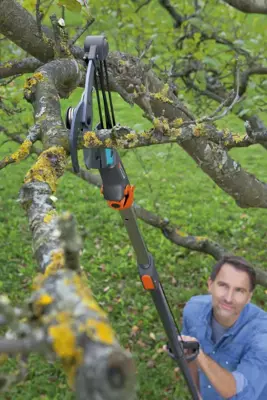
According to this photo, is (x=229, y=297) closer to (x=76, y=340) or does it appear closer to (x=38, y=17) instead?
(x=38, y=17)

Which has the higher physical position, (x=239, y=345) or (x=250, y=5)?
(x=250, y=5)

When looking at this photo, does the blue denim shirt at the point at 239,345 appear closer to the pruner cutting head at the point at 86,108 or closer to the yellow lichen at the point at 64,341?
the pruner cutting head at the point at 86,108

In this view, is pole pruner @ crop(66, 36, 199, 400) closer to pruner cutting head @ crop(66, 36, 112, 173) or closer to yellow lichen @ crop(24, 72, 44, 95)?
pruner cutting head @ crop(66, 36, 112, 173)

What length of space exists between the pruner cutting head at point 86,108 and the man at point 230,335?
1.90m

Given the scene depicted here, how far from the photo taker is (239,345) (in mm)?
3094

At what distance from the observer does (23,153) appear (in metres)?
1.42

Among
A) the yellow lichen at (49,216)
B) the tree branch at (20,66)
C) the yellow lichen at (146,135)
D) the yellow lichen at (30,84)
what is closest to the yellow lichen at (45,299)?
the yellow lichen at (49,216)

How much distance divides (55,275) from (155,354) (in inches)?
172

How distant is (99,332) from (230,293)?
A: 2600 millimetres

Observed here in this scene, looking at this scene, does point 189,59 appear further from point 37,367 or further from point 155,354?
point 37,367

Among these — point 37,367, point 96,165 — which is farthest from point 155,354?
point 96,165

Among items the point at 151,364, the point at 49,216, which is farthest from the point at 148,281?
the point at 151,364

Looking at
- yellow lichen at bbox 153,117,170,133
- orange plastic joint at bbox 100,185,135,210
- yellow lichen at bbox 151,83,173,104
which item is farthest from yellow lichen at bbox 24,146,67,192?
yellow lichen at bbox 151,83,173,104

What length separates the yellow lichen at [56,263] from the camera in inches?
28.1
